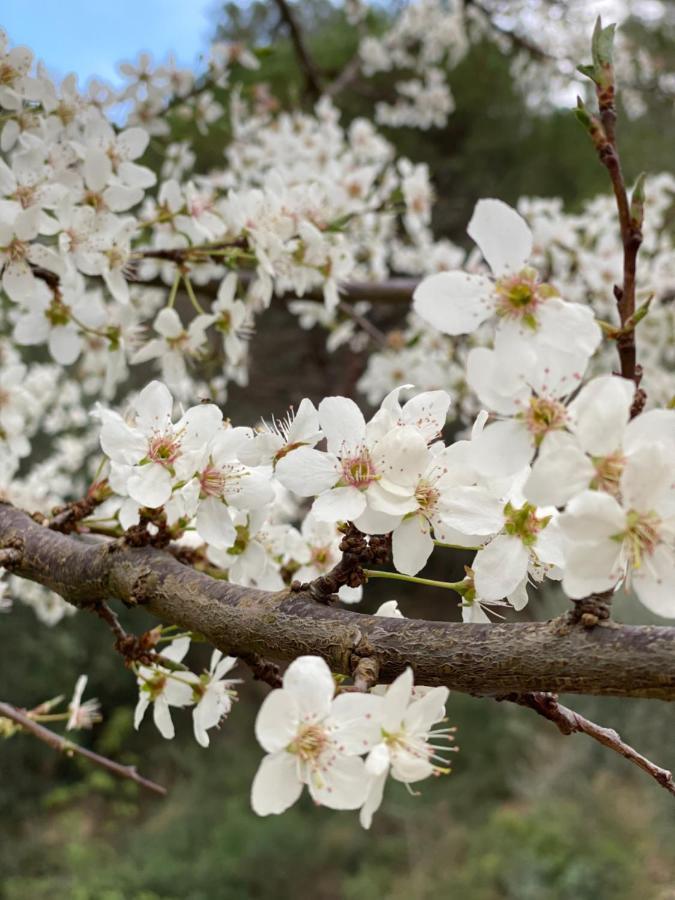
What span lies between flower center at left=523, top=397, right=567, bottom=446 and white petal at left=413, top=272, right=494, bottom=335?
8 cm

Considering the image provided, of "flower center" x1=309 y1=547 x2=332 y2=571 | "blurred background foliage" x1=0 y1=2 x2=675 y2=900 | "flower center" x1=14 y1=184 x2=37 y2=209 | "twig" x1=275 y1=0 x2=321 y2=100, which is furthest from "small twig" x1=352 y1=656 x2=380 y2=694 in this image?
"blurred background foliage" x1=0 y1=2 x2=675 y2=900

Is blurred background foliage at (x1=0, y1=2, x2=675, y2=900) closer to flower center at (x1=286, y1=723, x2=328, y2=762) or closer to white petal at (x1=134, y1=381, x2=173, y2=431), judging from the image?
white petal at (x1=134, y1=381, x2=173, y2=431)

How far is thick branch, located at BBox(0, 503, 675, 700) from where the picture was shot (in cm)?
42

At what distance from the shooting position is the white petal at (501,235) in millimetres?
498

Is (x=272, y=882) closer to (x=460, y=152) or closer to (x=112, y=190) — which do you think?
(x=112, y=190)

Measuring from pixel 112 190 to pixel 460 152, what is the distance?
21.6 feet

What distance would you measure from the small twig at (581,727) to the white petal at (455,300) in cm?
23

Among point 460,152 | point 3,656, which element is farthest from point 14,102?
point 460,152

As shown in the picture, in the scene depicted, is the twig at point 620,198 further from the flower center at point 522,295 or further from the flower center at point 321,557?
the flower center at point 321,557

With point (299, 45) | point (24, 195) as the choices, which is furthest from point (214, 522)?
point (299, 45)

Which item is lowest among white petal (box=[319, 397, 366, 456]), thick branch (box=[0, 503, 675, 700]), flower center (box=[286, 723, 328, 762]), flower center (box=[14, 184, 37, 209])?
flower center (box=[286, 723, 328, 762])

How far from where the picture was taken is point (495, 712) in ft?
16.4

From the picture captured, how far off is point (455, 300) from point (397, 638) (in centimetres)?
21

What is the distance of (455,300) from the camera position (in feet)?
1.69
